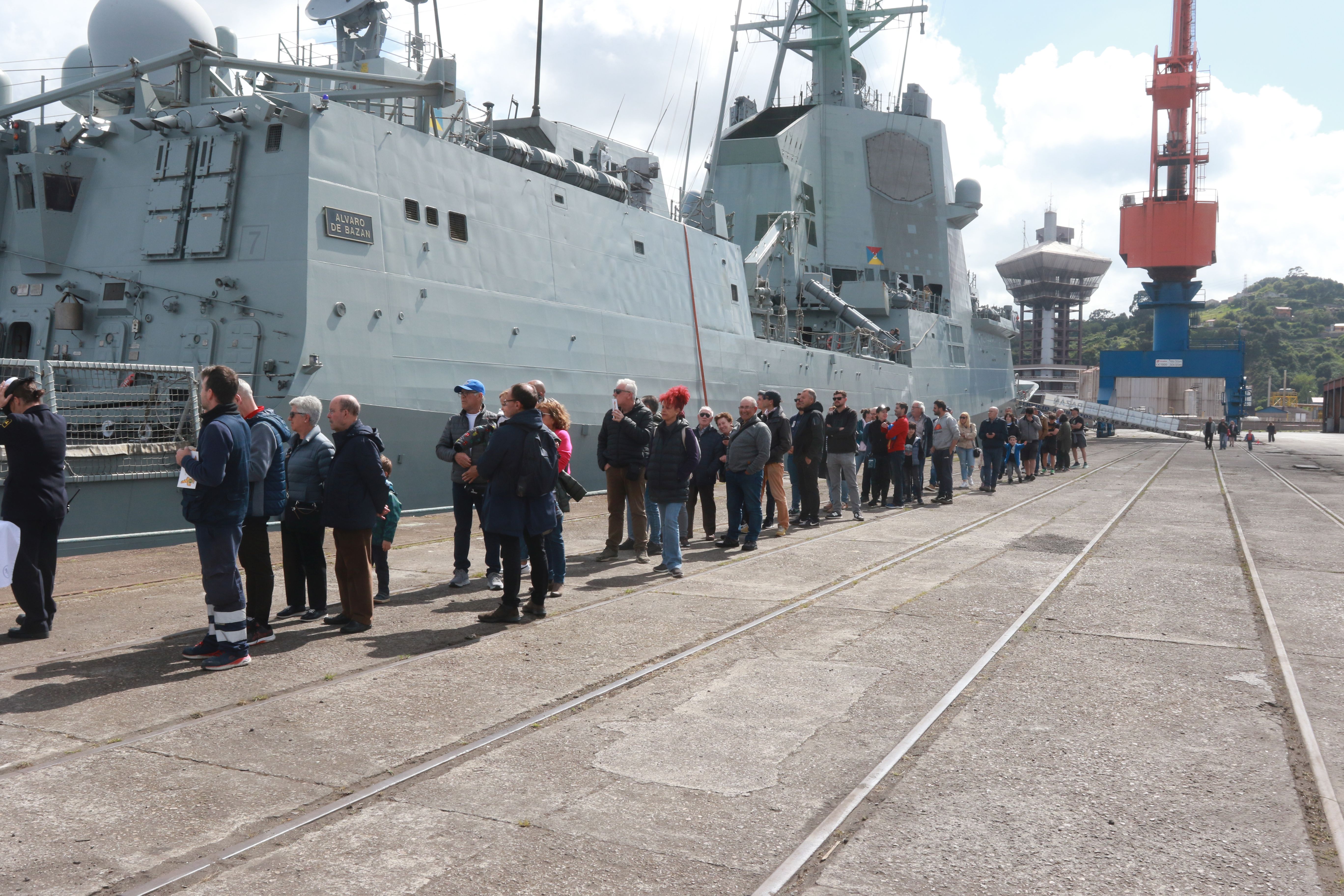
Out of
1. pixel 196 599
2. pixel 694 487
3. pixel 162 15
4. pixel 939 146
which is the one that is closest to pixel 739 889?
pixel 196 599

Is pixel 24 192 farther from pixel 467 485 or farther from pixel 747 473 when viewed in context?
pixel 747 473

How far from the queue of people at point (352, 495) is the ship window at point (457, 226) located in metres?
4.73

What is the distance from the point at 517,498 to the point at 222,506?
1897mm

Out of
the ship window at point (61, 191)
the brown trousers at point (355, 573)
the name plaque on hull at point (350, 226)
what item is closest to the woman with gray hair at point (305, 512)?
the brown trousers at point (355, 573)

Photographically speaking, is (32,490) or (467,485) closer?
(32,490)

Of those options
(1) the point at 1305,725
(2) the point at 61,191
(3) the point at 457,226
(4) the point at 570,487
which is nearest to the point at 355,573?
(4) the point at 570,487

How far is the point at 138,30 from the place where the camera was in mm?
13062

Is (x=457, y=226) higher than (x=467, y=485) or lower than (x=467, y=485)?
higher

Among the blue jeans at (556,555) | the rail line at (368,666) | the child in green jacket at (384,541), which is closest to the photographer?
the rail line at (368,666)

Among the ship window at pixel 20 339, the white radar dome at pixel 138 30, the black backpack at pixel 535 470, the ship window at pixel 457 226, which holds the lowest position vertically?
the black backpack at pixel 535 470

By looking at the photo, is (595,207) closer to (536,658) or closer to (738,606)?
(738,606)

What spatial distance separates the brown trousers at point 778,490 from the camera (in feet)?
37.6

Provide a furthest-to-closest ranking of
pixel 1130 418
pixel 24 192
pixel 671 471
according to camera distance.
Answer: pixel 1130 418 < pixel 24 192 < pixel 671 471

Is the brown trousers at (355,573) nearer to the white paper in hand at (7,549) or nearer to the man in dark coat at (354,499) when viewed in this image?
the man in dark coat at (354,499)
